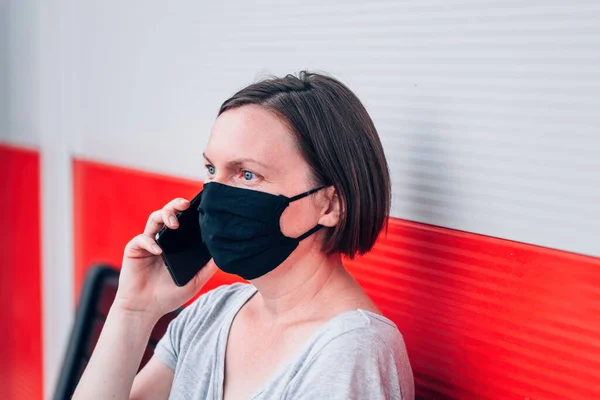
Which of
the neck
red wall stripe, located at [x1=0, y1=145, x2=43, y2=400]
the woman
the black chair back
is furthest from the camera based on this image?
red wall stripe, located at [x1=0, y1=145, x2=43, y2=400]

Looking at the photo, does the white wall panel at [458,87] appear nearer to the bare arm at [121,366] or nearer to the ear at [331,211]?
the ear at [331,211]

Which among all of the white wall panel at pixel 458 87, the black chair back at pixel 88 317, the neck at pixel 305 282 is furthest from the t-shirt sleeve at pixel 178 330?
the black chair back at pixel 88 317

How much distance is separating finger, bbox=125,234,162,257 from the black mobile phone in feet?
0.06

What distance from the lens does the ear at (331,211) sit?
1628 mm

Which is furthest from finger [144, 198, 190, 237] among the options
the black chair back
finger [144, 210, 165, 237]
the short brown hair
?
the black chair back

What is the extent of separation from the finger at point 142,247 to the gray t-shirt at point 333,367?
0.25 meters

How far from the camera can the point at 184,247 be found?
1937 millimetres

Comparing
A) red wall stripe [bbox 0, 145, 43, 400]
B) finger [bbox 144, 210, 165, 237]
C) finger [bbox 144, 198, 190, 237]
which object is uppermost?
finger [bbox 144, 198, 190, 237]

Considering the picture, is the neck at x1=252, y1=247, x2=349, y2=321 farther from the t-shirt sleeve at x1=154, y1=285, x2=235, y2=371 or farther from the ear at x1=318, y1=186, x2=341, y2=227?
the t-shirt sleeve at x1=154, y1=285, x2=235, y2=371

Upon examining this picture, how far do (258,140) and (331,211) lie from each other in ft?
0.71

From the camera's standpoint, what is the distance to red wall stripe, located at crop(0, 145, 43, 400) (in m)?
3.48

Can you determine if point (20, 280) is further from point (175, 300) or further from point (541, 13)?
point (541, 13)

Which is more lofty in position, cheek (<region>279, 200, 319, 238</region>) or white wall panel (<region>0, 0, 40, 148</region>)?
white wall panel (<region>0, 0, 40, 148</region>)

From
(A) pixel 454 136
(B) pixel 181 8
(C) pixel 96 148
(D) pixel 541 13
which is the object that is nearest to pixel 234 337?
(A) pixel 454 136
